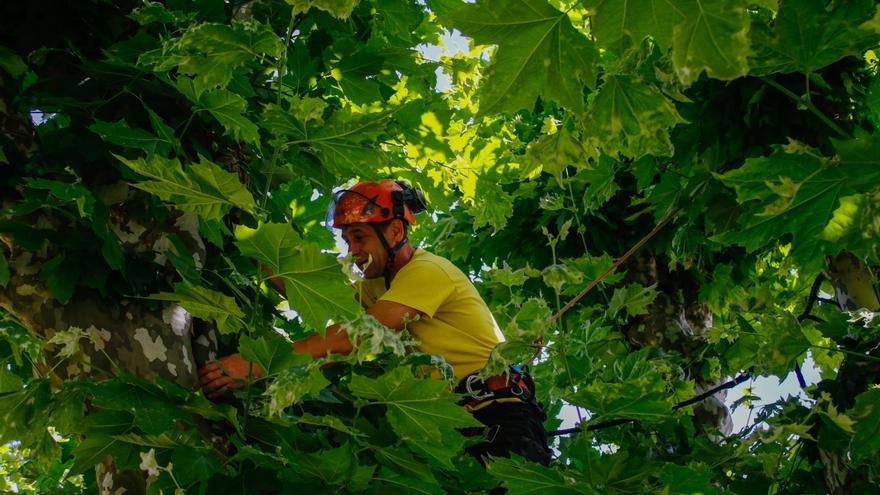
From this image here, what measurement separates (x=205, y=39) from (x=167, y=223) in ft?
3.50

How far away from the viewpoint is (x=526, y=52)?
3.84ft

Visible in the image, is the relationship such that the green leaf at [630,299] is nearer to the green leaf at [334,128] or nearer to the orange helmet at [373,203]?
the orange helmet at [373,203]

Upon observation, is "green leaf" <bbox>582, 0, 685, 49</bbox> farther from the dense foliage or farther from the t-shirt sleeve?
the t-shirt sleeve

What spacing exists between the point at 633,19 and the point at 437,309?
8.46 feet

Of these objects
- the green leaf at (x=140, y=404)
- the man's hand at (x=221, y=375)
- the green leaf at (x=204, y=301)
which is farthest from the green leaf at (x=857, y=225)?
the man's hand at (x=221, y=375)

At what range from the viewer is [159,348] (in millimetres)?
2379

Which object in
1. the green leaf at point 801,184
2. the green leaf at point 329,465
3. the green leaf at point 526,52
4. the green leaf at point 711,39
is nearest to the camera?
the green leaf at point 711,39

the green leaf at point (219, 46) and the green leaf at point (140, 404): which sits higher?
the green leaf at point (219, 46)

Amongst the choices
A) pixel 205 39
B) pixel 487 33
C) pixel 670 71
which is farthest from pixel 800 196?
pixel 205 39

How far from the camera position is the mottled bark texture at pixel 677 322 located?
19.7 feet

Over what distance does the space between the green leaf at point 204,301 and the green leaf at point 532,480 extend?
77 cm

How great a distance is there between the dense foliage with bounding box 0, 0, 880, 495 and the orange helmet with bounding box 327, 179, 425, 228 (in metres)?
0.18

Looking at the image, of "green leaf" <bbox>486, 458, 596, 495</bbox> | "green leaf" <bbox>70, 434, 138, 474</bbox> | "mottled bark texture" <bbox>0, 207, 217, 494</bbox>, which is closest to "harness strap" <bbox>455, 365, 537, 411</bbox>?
"mottled bark texture" <bbox>0, 207, 217, 494</bbox>

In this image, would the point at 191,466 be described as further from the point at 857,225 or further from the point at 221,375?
the point at 857,225
